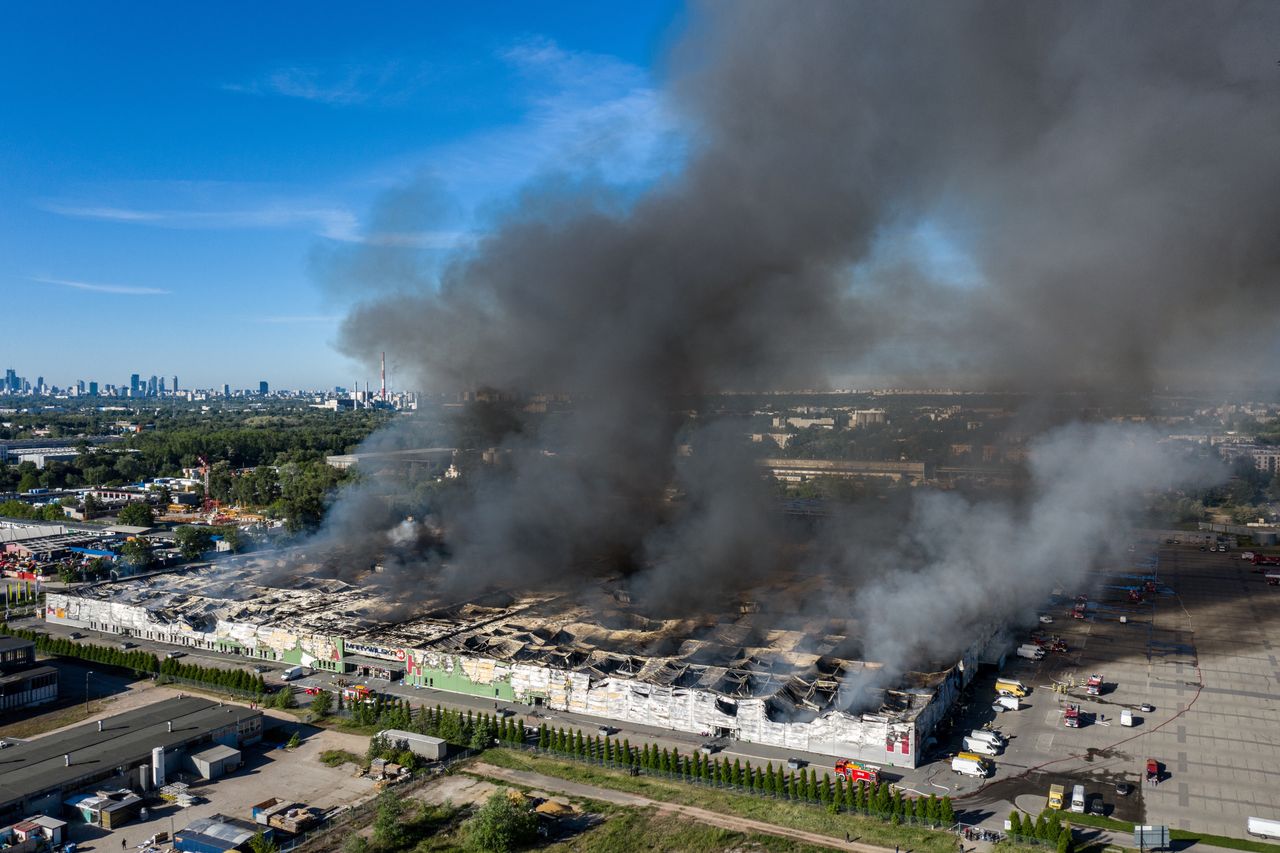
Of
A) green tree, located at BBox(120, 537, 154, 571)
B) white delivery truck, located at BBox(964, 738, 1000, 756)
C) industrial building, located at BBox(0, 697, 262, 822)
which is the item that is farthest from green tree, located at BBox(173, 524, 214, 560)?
white delivery truck, located at BBox(964, 738, 1000, 756)

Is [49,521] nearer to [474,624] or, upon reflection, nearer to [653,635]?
[474,624]

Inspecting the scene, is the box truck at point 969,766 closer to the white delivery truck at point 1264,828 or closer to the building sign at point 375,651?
the white delivery truck at point 1264,828

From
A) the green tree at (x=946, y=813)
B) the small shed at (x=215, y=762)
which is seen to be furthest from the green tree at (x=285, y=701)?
the green tree at (x=946, y=813)

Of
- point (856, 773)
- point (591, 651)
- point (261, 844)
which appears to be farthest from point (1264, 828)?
point (261, 844)

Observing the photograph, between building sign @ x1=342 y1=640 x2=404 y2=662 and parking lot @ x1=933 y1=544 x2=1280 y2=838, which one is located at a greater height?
building sign @ x1=342 y1=640 x2=404 y2=662

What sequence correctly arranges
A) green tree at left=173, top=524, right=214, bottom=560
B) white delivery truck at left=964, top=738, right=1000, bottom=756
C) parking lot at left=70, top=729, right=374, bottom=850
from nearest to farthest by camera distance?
1. parking lot at left=70, top=729, right=374, bottom=850
2. white delivery truck at left=964, top=738, right=1000, bottom=756
3. green tree at left=173, top=524, right=214, bottom=560

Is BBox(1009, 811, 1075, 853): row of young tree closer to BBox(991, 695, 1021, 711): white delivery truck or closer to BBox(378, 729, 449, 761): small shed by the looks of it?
BBox(991, 695, 1021, 711): white delivery truck
